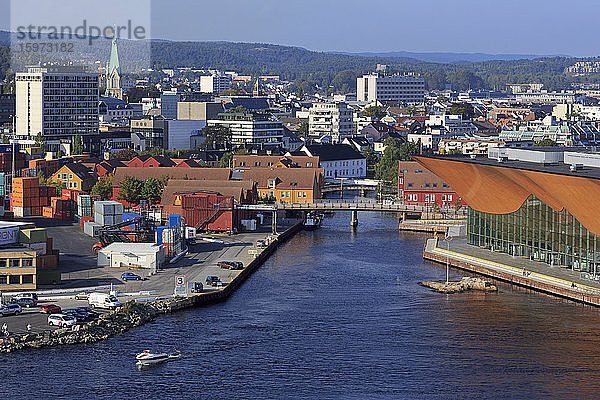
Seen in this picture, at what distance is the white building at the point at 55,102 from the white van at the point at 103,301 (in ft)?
122

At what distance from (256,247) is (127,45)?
70.5 metres

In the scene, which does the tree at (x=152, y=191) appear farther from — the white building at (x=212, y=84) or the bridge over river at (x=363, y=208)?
the white building at (x=212, y=84)

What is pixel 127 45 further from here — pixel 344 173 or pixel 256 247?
pixel 256 247

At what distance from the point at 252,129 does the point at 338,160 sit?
30.6 ft

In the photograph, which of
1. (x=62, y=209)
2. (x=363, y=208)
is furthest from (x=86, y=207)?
(x=363, y=208)

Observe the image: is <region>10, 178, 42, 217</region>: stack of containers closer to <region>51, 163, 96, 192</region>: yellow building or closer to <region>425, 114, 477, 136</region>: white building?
<region>51, 163, 96, 192</region>: yellow building

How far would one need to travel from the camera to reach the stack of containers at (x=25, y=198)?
104 ft

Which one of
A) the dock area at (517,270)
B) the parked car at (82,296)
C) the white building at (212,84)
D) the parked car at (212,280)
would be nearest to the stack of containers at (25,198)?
the dock area at (517,270)

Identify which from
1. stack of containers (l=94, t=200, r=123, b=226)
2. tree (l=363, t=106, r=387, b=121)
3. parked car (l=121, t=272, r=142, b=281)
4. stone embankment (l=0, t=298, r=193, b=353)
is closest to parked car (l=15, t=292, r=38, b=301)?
stone embankment (l=0, t=298, r=193, b=353)

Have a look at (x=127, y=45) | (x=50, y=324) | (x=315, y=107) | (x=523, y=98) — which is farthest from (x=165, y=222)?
(x=523, y=98)

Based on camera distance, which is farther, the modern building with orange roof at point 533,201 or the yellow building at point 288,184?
the yellow building at point 288,184

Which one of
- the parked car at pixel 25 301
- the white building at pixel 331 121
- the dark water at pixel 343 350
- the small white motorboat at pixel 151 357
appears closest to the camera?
the dark water at pixel 343 350

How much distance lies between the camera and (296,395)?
598 inches

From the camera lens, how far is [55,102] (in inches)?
→ 2234
